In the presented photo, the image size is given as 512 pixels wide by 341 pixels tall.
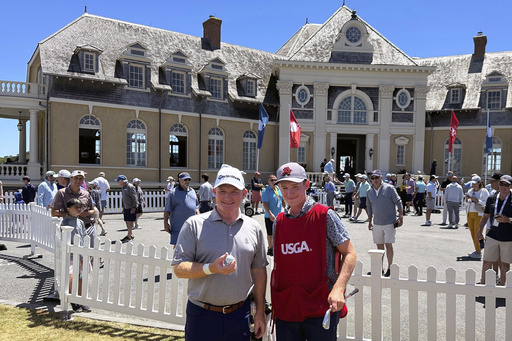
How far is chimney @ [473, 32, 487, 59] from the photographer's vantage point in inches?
1214

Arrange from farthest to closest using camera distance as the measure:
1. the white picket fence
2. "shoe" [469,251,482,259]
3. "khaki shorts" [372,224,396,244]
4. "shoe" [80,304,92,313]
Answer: "shoe" [469,251,482,259] < "khaki shorts" [372,224,396,244] < "shoe" [80,304,92,313] < the white picket fence

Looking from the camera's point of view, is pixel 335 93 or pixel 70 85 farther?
pixel 335 93

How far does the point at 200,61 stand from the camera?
26922 millimetres

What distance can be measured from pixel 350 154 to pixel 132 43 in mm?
18529

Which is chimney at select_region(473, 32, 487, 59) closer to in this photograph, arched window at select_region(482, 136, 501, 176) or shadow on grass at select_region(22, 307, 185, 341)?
arched window at select_region(482, 136, 501, 176)

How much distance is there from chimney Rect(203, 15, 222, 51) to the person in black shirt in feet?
81.0

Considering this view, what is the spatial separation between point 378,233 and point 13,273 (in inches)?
272

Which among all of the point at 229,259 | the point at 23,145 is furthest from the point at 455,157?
the point at 229,259

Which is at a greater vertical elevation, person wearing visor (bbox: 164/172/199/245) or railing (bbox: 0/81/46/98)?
railing (bbox: 0/81/46/98)

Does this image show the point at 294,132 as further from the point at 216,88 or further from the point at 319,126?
the point at 216,88

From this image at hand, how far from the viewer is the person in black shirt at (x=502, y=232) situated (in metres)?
6.27

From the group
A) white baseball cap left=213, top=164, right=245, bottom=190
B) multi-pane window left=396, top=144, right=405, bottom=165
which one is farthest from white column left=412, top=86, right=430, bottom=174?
white baseball cap left=213, top=164, right=245, bottom=190

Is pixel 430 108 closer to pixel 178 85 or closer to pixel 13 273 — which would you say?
pixel 178 85

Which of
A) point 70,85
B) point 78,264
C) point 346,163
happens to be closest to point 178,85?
point 70,85
